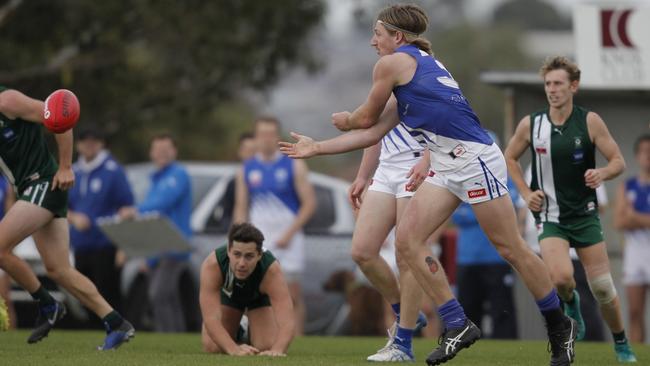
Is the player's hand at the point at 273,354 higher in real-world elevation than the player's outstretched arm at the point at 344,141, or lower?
lower

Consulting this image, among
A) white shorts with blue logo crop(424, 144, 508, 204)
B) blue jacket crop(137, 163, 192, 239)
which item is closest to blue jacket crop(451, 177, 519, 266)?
blue jacket crop(137, 163, 192, 239)

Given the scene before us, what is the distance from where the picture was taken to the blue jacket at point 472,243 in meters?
14.6

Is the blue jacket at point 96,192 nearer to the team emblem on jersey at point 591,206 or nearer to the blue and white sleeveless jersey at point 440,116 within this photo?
the team emblem on jersey at point 591,206

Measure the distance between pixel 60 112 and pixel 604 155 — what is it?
4129 mm

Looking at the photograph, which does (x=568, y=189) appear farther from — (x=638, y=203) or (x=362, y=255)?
(x=638, y=203)

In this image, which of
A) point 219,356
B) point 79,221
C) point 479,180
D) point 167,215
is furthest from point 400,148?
point 79,221

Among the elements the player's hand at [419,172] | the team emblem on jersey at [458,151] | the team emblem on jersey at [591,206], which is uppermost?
the team emblem on jersey at [458,151]

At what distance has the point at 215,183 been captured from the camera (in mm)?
16797

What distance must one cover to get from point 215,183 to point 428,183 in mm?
8021

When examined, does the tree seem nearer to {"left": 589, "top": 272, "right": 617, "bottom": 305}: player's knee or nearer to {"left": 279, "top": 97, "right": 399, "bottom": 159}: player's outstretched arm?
{"left": 589, "top": 272, "right": 617, "bottom": 305}: player's knee

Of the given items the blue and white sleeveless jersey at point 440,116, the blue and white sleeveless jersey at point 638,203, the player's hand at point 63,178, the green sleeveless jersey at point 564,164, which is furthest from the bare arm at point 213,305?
the blue and white sleeveless jersey at point 638,203

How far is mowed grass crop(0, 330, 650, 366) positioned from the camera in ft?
31.9

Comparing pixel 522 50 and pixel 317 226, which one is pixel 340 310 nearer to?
pixel 317 226

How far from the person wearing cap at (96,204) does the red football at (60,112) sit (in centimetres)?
485
